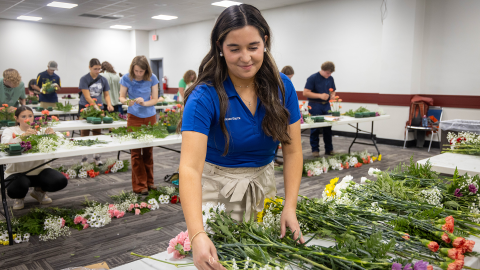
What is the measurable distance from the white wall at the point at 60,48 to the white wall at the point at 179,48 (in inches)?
56.4

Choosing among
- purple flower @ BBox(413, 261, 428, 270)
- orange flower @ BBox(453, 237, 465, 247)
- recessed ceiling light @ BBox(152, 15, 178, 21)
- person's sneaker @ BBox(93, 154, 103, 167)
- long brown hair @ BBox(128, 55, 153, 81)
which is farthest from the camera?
recessed ceiling light @ BBox(152, 15, 178, 21)

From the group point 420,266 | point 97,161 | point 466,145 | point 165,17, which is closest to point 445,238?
point 420,266

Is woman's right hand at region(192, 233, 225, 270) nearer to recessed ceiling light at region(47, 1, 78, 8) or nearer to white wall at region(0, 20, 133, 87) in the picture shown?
recessed ceiling light at region(47, 1, 78, 8)

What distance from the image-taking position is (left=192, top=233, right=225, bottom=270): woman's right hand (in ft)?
3.08

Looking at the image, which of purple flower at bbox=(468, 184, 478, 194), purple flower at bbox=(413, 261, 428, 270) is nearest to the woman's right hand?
purple flower at bbox=(413, 261, 428, 270)

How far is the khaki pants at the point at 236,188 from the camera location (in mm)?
Answer: 1295

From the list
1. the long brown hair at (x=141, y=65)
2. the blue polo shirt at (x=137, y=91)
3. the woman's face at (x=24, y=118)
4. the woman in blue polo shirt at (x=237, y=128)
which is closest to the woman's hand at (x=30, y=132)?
the woman's face at (x=24, y=118)

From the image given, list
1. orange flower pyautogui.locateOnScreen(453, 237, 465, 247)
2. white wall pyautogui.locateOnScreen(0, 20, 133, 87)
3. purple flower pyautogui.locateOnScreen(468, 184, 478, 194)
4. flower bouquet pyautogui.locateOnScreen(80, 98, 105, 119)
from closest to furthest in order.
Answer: orange flower pyautogui.locateOnScreen(453, 237, 465, 247)
purple flower pyautogui.locateOnScreen(468, 184, 478, 194)
flower bouquet pyautogui.locateOnScreen(80, 98, 105, 119)
white wall pyautogui.locateOnScreen(0, 20, 133, 87)

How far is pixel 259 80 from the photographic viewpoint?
4.20 feet

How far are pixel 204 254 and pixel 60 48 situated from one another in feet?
45.5

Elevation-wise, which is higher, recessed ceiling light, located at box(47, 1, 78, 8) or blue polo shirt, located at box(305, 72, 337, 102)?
recessed ceiling light, located at box(47, 1, 78, 8)

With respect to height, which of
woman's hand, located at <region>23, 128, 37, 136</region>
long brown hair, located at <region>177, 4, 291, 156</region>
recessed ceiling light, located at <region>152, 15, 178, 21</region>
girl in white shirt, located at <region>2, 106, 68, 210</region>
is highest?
recessed ceiling light, located at <region>152, 15, 178, 21</region>

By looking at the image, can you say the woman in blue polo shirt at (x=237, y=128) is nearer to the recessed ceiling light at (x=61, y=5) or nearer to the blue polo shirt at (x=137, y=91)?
the blue polo shirt at (x=137, y=91)

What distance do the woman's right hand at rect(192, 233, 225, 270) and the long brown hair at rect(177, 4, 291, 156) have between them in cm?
35
